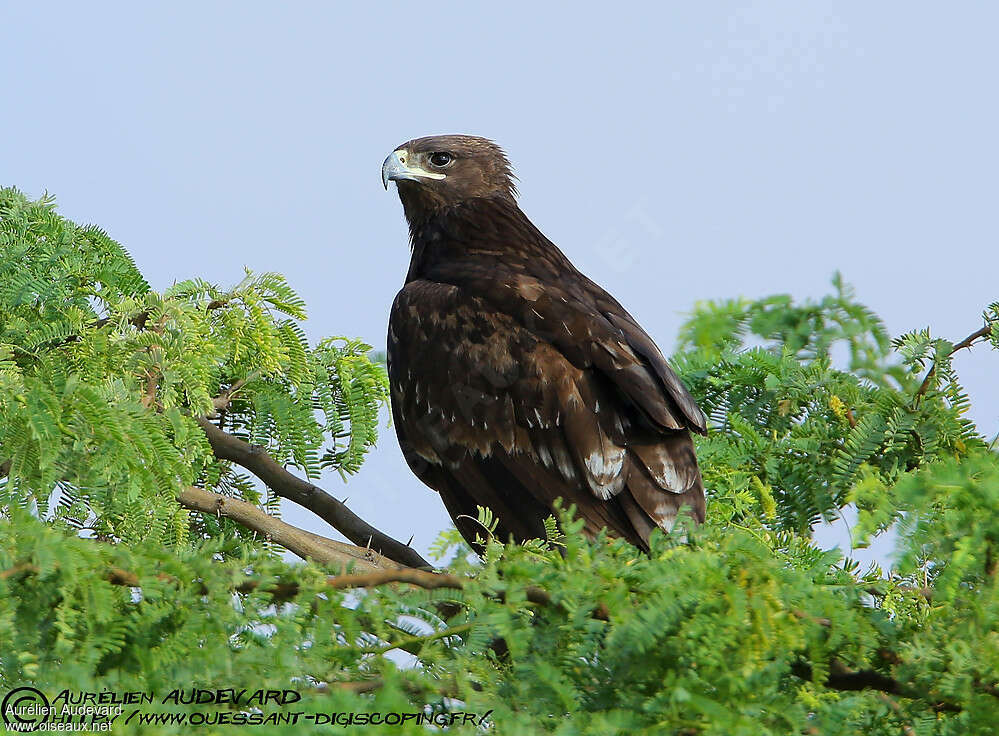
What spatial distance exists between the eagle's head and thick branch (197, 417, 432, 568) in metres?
2.30

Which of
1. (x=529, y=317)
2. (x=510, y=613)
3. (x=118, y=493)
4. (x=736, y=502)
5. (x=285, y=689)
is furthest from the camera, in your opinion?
(x=529, y=317)

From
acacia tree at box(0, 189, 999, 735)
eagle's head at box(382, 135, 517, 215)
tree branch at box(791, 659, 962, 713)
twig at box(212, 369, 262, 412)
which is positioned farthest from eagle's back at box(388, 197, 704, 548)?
tree branch at box(791, 659, 962, 713)

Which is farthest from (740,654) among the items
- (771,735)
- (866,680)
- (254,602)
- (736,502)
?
(736,502)

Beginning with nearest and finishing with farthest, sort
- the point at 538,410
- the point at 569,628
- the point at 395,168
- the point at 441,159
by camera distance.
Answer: the point at 569,628, the point at 538,410, the point at 395,168, the point at 441,159

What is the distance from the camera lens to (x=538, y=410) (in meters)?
5.20

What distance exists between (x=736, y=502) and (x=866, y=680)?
8.52 ft

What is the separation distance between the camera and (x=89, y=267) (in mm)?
5234

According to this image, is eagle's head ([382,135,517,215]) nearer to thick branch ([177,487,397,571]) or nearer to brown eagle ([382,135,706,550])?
brown eagle ([382,135,706,550])

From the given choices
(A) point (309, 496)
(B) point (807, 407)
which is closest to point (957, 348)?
(B) point (807, 407)

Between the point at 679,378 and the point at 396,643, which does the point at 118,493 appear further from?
the point at 679,378

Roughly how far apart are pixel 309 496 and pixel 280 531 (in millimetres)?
426

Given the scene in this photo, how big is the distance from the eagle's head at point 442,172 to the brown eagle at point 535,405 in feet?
2.64

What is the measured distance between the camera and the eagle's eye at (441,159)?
675 centimetres

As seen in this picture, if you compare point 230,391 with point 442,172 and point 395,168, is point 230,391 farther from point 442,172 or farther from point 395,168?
point 442,172
